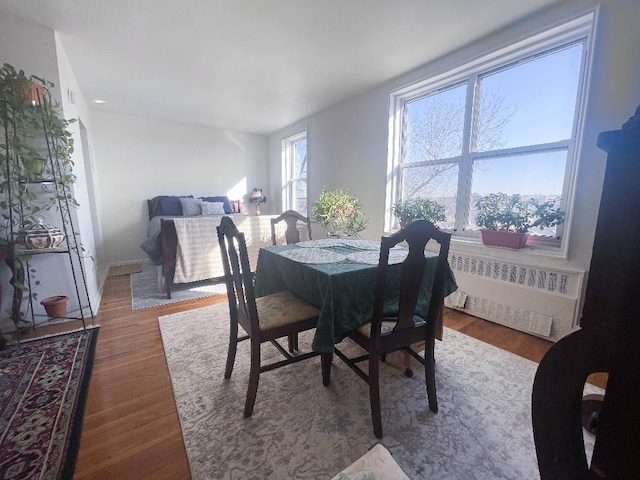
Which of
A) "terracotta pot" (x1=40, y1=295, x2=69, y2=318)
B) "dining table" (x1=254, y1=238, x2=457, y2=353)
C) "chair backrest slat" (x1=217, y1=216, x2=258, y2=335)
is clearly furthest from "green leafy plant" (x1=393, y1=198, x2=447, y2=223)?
"terracotta pot" (x1=40, y1=295, x2=69, y2=318)

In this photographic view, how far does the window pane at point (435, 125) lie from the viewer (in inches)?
111

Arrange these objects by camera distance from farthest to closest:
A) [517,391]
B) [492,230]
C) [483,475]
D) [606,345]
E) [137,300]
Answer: [137,300], [492,230], [517,391], [483,475], [606,345]

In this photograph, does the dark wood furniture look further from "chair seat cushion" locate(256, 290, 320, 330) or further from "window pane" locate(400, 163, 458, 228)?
"window pane" locate(400, 163, 458, 228)

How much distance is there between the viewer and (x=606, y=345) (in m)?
0.40

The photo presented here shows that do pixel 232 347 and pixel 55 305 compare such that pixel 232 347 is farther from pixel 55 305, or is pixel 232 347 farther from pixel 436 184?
pixel 436 184

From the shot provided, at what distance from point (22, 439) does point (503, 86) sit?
3.88 meters

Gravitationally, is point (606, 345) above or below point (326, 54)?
below

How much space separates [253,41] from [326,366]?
262 centimetres

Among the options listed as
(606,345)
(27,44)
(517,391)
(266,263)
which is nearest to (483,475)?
(517,391)

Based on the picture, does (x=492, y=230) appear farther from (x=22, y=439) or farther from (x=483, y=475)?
(x=22, y=439)

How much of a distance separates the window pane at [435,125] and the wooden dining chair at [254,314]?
7.55 feet

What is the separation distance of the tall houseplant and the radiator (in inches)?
135

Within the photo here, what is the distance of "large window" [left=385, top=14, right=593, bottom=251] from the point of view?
2.10m

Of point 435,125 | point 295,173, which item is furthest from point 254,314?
point 295,173
